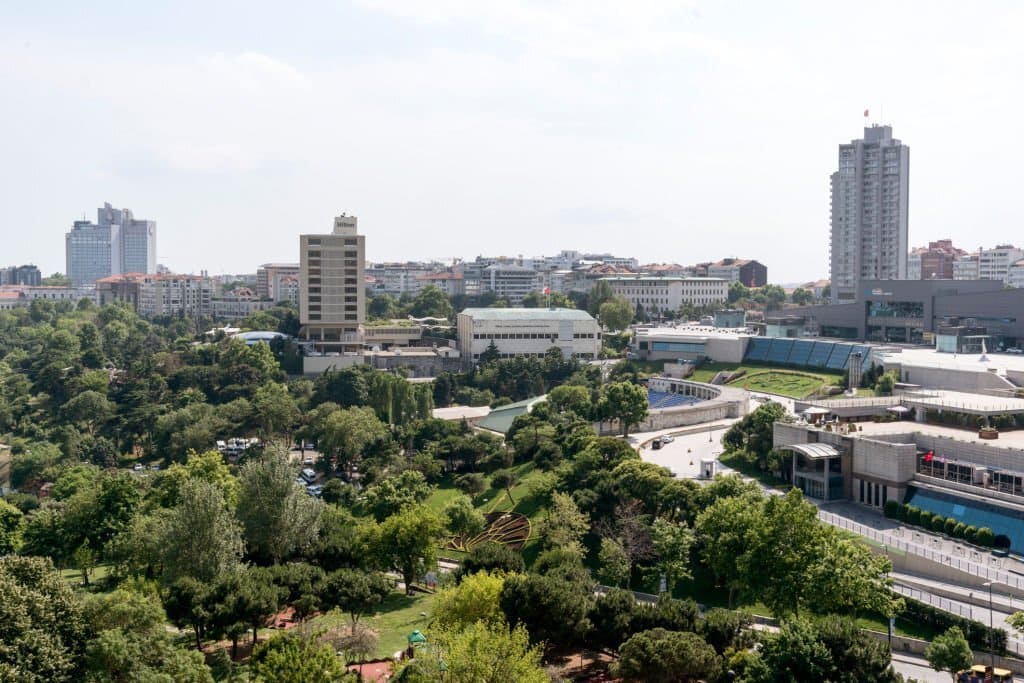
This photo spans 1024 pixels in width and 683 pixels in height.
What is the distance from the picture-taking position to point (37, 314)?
11219 centimetres

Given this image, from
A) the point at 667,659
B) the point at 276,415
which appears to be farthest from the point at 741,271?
the point at 667,659

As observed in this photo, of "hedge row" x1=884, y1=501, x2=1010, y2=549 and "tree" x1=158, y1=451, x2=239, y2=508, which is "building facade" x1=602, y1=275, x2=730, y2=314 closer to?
"tree" x1=158, y1=451, x2=239, y2=508

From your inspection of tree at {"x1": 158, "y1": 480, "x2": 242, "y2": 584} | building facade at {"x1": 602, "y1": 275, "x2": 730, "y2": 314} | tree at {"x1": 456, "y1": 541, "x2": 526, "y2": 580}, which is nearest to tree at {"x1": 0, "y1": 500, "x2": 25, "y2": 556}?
tree at {"x1": 158, "y1": 480, "x2": 242, "y2": 584}

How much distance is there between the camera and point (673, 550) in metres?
29.2

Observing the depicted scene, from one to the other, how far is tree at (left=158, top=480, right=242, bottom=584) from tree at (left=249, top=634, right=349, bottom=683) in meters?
7.34

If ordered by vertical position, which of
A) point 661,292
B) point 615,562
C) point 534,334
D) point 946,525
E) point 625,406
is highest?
point 661,292

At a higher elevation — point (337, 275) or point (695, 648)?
point (337, 275)

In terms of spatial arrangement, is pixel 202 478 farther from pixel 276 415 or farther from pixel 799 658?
pixel 799 658

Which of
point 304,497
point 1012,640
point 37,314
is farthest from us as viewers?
point 37,314

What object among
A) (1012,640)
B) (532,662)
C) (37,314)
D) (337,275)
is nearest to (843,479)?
(1012,640)

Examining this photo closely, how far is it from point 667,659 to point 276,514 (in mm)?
16000

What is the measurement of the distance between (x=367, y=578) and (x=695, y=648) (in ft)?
33.8

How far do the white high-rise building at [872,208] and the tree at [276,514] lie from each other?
72644mm

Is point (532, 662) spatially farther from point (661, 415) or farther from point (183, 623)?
point (661, 415)
